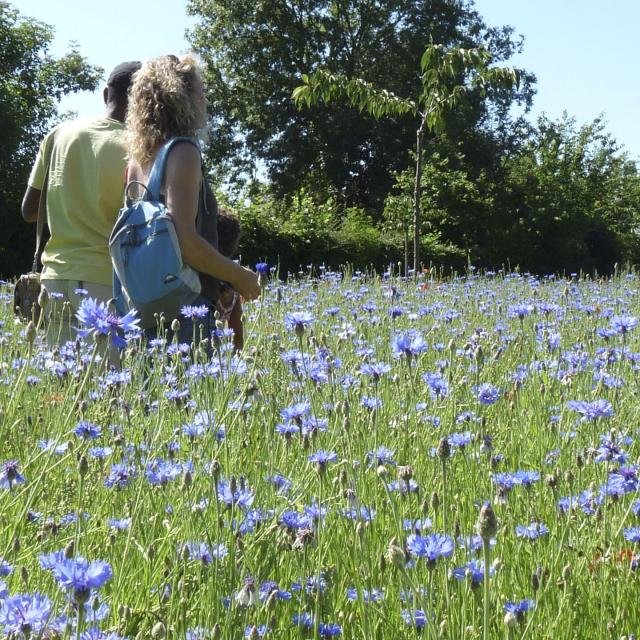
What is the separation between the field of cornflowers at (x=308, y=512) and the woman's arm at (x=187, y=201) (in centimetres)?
35

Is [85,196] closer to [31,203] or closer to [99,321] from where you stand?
[31,203]

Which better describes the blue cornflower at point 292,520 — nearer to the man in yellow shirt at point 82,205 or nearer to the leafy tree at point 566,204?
the man in yellow shirt at point 82,205

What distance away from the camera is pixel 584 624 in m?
1.80

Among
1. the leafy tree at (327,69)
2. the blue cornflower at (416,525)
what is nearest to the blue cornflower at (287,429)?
the blue cornflower at (416,525)

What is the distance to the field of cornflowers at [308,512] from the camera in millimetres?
1465

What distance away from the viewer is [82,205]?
3252 mm

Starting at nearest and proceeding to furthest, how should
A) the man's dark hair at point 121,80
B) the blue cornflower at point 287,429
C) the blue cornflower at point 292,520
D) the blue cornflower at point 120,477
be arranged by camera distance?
the blue cornflower at point 292,520
the blue cornflower at point 120,477
the blue cornflower at point 287,429
the man's dark hair at point 121,80

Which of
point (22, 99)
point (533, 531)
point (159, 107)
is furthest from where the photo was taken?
point (22, 99)

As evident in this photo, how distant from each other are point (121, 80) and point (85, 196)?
0.49 meters

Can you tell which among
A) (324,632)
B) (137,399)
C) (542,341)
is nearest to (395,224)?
(542,341)

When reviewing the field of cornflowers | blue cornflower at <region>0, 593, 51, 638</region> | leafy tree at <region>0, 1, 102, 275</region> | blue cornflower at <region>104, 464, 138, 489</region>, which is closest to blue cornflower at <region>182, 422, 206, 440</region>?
the field of cornflowers

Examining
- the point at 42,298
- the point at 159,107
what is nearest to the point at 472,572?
the point at 42,298

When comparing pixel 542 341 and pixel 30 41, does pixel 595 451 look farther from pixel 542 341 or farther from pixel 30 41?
pixel 30 41

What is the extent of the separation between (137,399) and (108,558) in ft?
2.83
